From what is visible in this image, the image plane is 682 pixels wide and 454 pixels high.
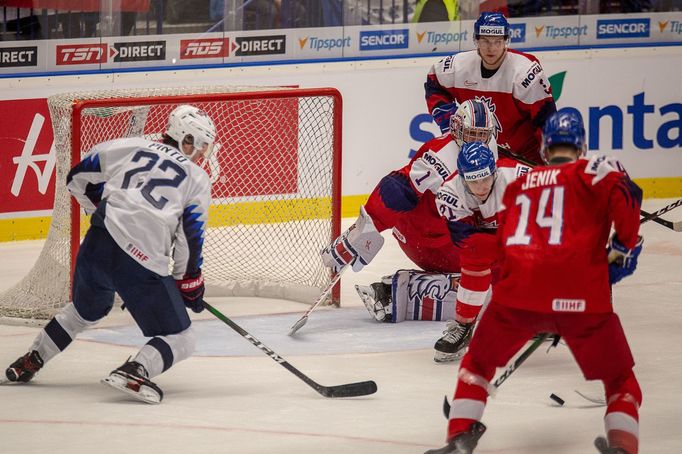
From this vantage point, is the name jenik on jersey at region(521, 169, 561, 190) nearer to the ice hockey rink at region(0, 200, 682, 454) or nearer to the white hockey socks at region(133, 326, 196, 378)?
the ice hockey rink at region(0, 200, 682, 454)

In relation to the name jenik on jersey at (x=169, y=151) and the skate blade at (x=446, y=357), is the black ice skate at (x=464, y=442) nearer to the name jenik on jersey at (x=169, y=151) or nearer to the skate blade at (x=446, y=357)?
the name jenik on jersey at (x=169, y=151)

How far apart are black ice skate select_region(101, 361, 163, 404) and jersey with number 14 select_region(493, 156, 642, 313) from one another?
144 centimetres

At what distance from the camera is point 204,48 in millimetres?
8414

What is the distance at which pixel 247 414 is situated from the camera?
485cm

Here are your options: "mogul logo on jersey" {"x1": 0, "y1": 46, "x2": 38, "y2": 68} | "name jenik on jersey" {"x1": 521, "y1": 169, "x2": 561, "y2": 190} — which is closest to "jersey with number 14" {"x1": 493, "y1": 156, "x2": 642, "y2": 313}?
"name jenik on jersey" {"x1": 521, "y1": 169, "x2": 561, "y2": 190}

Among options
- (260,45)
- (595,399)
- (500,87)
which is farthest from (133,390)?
(260,45)

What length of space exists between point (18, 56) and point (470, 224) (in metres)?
3.30

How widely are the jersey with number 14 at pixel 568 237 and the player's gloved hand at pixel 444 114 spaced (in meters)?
2.43

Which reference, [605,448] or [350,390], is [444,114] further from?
[605,448]

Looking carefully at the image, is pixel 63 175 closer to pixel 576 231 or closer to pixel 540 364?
pixel 540 364

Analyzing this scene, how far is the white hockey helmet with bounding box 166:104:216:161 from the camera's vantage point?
4988mm

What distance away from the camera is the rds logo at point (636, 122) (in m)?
9.30

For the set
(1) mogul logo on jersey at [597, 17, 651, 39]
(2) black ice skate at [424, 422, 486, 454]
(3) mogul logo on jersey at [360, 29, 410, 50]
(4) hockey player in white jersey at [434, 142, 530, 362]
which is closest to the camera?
(2) black ice skate at [424, 422, 486, 454]

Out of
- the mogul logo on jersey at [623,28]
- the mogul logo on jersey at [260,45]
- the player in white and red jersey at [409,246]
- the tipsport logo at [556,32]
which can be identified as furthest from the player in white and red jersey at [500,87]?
the mogul logo on jersey at [623,28]
